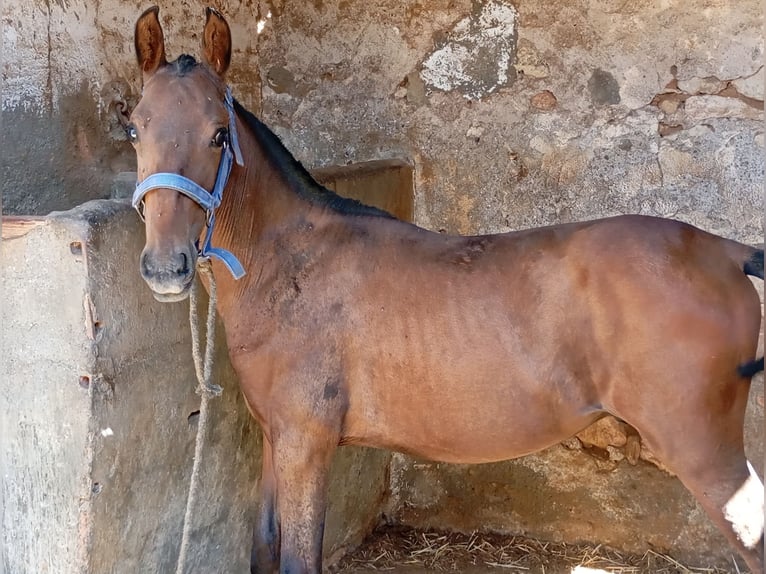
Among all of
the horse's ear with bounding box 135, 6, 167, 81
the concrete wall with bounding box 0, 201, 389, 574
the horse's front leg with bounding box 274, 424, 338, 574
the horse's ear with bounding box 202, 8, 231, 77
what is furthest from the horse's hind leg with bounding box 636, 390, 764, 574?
the horse's ear with bounding box 135, 6, 167, 81

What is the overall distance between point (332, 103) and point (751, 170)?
201cm

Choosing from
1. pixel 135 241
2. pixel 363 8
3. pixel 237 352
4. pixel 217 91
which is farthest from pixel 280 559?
pixel 363 8

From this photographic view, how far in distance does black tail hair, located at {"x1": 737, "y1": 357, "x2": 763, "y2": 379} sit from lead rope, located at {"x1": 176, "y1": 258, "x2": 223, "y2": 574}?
1587mm

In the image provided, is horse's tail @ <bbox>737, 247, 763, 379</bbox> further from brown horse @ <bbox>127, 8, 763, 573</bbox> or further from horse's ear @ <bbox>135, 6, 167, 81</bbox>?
horse's ear @ <bbox>135, 6, 167, 81</bbox>

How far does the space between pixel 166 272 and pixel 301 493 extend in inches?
32.5

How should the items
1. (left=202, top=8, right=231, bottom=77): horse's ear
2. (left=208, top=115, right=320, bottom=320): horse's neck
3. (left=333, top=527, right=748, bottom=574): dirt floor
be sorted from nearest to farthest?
(left=202, top=8, right=231, bottom=77): horse's ear, (left=208, top=115, right=320, bottom=320): horse's neck, (left=333, top=527, right=748, bottom=574): dirt floor

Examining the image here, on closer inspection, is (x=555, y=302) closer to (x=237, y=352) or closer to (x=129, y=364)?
(x=237, y=352)

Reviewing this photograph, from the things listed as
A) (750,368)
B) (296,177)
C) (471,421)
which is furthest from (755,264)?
(296,177)

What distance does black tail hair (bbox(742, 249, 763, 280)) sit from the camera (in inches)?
91.7

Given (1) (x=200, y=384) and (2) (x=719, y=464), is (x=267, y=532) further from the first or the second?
(2) (x=719, y=464)

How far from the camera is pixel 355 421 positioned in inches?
100

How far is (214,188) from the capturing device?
2.32 metres

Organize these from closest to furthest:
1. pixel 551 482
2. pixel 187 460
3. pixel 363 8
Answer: pixel 187 460
pixel 551 482
pixel 363 8

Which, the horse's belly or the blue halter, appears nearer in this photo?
the blue halter
